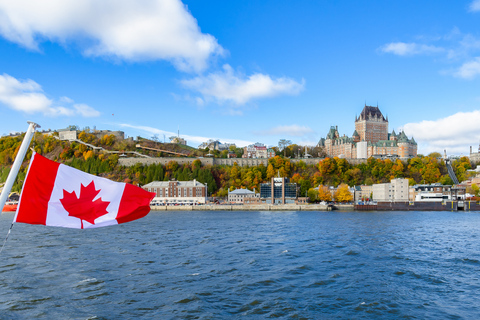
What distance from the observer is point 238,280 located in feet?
42.2

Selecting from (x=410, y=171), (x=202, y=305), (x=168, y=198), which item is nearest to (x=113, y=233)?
(x=202, y=305)

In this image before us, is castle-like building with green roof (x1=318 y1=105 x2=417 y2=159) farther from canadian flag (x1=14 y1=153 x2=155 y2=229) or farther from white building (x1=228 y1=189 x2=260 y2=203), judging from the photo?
canadian flag (x1=14 y1=153 x2=155 y2=229)

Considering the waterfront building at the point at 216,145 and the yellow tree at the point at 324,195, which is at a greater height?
the waterfront building at the point at 216,145

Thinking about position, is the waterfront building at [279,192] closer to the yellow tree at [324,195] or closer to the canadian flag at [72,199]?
the yellow tree at [324,195]

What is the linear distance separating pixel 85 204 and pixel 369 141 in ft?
434

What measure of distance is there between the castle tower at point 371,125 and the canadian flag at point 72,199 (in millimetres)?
137179

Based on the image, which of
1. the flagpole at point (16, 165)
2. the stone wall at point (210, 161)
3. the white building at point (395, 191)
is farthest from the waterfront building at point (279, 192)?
the flagpole at point (16, 165)

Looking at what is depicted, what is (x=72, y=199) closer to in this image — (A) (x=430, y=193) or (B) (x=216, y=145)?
(A) (x=430, y=193)

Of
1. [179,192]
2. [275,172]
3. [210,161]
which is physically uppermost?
[210,161]

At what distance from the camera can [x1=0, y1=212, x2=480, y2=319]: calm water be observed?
984 cm

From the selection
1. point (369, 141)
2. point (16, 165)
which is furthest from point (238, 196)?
point (16, 165)

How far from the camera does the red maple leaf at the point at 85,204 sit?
220 inches

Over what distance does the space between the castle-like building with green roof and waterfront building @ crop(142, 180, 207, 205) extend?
49717 mm

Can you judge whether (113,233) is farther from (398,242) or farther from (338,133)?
(338,133)
